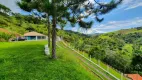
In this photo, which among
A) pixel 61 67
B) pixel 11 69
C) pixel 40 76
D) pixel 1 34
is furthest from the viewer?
pixel 1 34

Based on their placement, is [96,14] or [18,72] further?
[96,14]

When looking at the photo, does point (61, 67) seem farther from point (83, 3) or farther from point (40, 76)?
point (83, 3)

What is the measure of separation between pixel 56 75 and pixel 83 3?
690cm

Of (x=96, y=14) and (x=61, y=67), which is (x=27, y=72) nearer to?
(x=61, y=67)

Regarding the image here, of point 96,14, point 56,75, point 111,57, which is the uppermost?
point 96,14

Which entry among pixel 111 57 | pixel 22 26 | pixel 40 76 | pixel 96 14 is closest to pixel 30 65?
pixel 40 76

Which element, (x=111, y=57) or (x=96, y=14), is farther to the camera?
(x=111, y=57)

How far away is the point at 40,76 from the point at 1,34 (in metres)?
38.4

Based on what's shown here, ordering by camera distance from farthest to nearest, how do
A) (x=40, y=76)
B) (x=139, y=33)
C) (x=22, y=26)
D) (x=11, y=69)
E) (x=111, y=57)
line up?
(x=139, y=33) < (x=22, y=26) < (x=111, y=57) < (x=11, y=69) < (x=40, y=76)

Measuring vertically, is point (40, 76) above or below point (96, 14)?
below

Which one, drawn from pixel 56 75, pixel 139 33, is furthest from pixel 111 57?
pixel 139 33

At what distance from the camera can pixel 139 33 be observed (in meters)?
170

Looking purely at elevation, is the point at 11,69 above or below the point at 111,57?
above

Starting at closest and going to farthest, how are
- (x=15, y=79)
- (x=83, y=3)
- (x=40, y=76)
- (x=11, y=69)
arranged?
(x=15, y=79)
(x=40, y=76)
(x=11, y=69)
(x=83, y=3)
